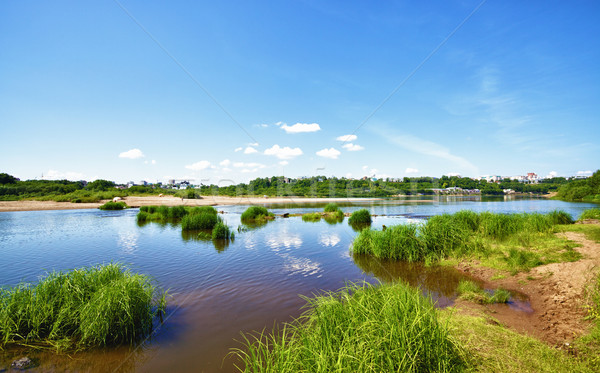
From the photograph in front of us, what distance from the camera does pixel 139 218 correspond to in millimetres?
27859

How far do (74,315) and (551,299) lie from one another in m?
12.2

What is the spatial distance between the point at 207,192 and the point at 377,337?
9736 centimetres

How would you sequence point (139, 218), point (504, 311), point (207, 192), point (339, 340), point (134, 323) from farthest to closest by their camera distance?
point (207, 192) → point (139, 218) → point (504, 311) → point (134, 323) → point (339, 340)

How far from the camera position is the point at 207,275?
10664 millimetres

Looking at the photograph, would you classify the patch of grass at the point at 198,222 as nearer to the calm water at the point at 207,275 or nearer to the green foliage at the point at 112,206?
the calm water at the point at 207,275

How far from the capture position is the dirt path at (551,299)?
5.48 meters

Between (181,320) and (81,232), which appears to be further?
(81,232)

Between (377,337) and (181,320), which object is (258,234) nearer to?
(181,320)

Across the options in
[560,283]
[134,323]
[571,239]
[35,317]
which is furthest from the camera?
[571,239]

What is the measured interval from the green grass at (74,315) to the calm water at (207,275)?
358 mm

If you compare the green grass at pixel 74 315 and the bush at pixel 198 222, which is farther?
the bush at pixel 198 222

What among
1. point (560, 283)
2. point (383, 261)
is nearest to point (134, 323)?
point (383, 261)

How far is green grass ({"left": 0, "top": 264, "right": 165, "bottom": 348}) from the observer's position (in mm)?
5547

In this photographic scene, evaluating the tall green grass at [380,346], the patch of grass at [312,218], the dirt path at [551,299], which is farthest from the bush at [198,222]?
the tall green grass at [380,346]
